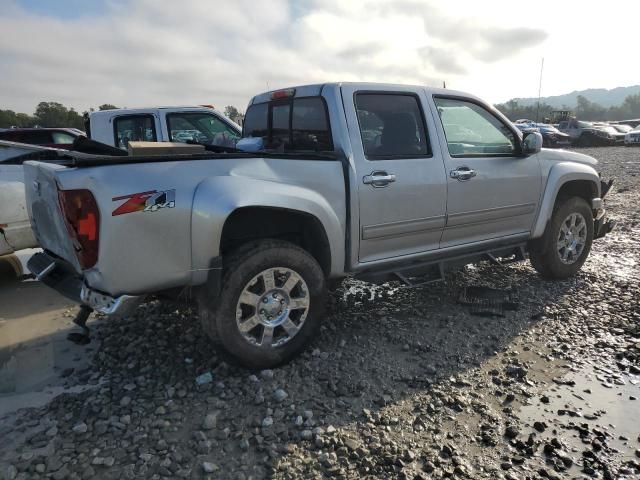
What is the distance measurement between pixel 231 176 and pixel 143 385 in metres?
1.50

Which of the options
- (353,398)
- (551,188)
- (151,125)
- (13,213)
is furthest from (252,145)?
(151,125)

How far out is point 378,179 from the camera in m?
3.54

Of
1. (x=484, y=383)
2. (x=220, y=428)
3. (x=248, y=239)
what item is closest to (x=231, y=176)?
(x=248, y=239)

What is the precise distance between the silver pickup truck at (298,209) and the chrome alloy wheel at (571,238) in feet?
0.53

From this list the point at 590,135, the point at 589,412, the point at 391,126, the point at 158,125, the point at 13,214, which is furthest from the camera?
the point at 590,135

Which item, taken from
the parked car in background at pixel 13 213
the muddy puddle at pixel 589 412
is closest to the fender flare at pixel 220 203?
the muddy puddle at pixel 589 412

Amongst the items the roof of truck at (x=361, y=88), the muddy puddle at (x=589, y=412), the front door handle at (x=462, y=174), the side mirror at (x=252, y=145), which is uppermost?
the roof of truck at (x=361, y=88)

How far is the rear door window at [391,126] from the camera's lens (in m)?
3.67

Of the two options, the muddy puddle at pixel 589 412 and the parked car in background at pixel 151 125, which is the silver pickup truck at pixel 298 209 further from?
the parked car in background at pixel 151 125

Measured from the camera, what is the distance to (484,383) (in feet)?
10.4

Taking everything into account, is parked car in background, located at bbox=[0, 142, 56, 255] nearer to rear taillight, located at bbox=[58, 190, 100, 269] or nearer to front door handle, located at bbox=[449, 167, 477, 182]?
rear taillight, located at bbox=[58, 190, 100, 269]

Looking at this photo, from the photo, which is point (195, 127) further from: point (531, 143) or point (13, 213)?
point (531, 143)

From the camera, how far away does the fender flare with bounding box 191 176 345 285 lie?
9.37 feet

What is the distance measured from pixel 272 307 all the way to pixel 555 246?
3.24 metres
